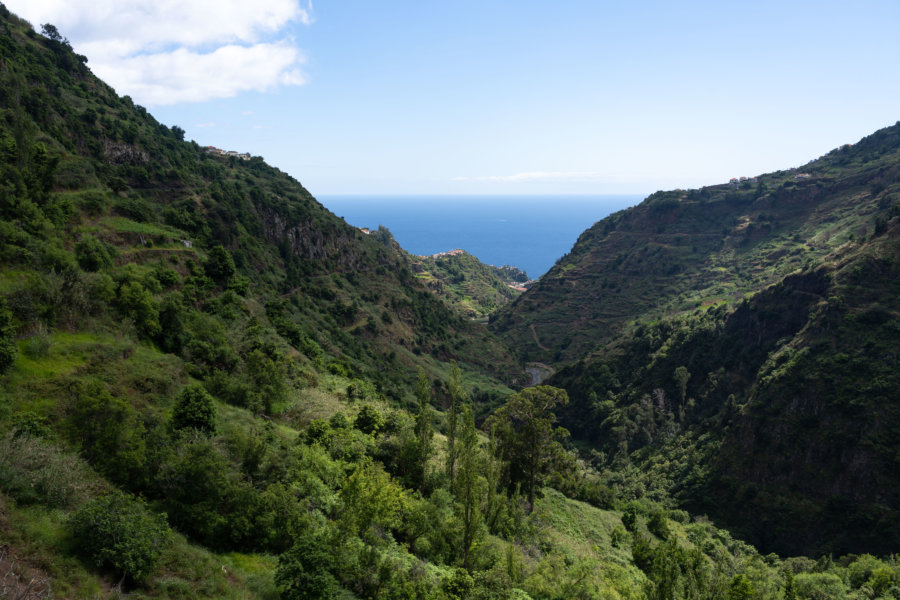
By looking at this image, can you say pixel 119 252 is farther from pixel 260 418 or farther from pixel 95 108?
pixel 95 108

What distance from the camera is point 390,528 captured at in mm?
23016

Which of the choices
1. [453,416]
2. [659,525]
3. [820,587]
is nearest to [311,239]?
[453,416]

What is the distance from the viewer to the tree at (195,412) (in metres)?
23.2

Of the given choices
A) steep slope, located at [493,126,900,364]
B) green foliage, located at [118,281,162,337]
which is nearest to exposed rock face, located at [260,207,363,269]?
green foliage, located at [118,281,162,337]

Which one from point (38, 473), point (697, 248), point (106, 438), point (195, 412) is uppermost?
point (697, 248)

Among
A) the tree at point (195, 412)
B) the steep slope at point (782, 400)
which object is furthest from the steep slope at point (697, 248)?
Answer: the tree at point (195, 412)

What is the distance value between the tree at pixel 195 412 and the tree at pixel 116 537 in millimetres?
8118

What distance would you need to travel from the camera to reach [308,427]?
29.5m

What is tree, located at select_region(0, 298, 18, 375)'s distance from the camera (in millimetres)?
20062

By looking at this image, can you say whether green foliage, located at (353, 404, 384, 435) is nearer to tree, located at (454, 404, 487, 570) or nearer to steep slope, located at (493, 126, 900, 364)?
tree, located at (454, 404, 487, 570)

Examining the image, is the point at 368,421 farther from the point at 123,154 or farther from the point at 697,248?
the point at 697,248

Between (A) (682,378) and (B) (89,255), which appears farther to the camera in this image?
(A) (682,378)

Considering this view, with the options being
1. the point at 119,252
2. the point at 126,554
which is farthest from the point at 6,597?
the point at 119,252

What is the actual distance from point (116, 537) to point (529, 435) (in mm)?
24601
